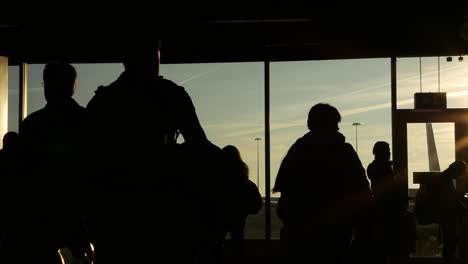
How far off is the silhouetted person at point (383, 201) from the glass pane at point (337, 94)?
12.3 feet

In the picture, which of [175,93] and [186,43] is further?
[186,43]

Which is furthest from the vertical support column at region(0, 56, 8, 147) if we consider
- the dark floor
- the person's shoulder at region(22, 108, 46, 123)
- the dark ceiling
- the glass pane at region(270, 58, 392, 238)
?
the person's shoulder at region(22, 108, 46, 123)

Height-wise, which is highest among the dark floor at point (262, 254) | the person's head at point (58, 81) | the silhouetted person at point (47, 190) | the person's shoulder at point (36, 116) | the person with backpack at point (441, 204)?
the person's head at point (58, 81)

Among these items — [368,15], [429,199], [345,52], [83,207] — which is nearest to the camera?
[83,207]

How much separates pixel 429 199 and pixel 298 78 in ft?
10.9

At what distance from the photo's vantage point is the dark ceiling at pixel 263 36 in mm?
7844

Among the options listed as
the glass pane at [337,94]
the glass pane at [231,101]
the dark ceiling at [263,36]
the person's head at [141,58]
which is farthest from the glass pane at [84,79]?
the person's head at [141,58]

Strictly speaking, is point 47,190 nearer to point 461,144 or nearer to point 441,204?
point 441,204

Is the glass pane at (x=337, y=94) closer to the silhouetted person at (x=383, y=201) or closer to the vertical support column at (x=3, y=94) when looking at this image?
the vertical support column at (x=3, y=94)

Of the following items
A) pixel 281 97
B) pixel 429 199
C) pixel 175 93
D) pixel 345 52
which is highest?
pixel 345 52

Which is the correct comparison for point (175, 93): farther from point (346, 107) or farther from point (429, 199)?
point (346, 107)

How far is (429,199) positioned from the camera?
7070 millimetres

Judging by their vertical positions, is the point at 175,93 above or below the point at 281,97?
below

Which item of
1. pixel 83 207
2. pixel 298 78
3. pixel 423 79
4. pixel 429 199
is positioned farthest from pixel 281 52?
pixel 83 207
